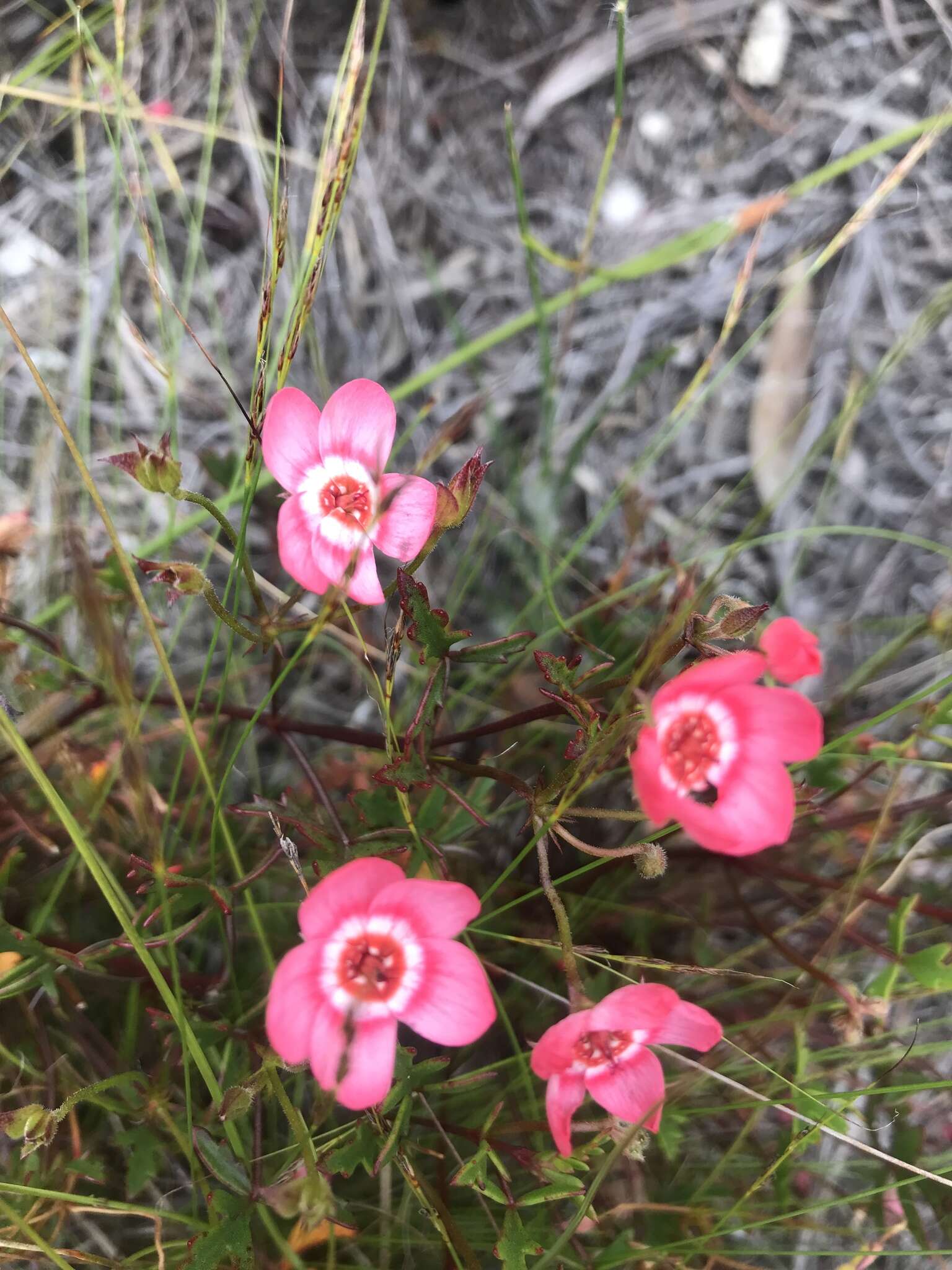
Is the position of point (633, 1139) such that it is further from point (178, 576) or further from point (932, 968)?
point (178, 576)

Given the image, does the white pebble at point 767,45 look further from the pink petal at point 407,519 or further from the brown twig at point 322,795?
the brown twig at point 322,795

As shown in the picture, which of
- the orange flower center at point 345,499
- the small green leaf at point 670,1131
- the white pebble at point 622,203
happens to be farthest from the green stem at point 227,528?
the white pebble at point 622,203

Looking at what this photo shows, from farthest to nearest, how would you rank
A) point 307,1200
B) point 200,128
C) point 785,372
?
point 785,372 → point 200,128 → point 307,1200

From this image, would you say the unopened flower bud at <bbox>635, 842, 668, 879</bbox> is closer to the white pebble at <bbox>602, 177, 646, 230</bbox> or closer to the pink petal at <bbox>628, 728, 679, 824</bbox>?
the pink petal at <bbox>628, 728, 679, 824</bbox>

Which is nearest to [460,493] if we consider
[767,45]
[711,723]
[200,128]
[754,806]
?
[711,723]

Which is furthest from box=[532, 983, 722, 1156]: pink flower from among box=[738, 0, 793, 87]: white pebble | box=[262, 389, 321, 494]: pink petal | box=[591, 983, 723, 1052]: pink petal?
box=[738, 0, 793, 87]: white pebble

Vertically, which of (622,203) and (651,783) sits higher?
(622,203)

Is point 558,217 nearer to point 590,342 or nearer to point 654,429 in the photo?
point 590,342

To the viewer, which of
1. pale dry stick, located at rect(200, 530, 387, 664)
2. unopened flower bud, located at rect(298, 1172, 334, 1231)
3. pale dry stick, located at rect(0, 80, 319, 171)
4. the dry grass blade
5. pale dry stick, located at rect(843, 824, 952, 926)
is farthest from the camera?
the dry grass blade
